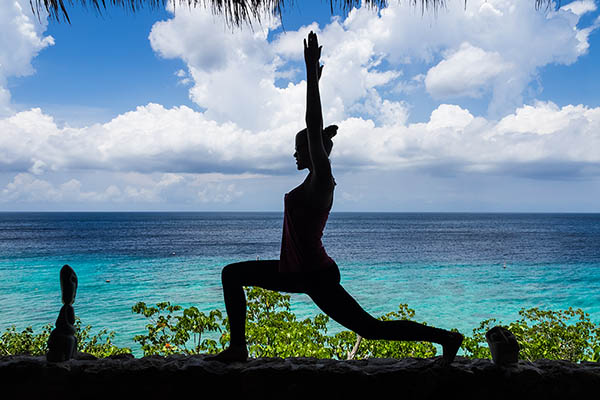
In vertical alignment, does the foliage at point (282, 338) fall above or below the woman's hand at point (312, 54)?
below

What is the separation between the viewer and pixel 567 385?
2.44 metres

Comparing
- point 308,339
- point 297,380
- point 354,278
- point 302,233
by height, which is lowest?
point 354,278

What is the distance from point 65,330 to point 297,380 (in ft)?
4.89

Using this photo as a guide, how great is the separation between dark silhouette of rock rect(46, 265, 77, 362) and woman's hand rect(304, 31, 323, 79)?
1.90m

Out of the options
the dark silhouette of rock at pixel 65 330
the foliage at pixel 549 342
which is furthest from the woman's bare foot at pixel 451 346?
the foliage at pixel 549 342

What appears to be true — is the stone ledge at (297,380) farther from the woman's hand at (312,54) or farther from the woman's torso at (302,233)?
the woman's hand at (312,54)

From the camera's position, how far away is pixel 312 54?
219cm

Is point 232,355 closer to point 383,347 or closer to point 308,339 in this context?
point 308,339

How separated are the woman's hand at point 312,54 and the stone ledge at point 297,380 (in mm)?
1665

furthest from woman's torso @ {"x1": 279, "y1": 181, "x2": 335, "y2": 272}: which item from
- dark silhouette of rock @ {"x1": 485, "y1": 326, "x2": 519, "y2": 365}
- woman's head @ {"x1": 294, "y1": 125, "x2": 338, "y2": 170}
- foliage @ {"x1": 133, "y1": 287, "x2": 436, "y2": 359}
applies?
foliage @ {"x1": 133, "y1": 287, "x2": 436, "y2": 359}

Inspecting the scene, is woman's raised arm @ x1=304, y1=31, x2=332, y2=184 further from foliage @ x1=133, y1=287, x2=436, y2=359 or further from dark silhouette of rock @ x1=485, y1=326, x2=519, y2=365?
foliage @ x1=133, y1=287, x2=436, y2=359

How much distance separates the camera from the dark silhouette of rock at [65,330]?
2.65 m

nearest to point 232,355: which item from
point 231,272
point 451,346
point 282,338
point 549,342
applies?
point 231,272

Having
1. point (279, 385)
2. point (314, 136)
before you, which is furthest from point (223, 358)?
point (314, 136)
